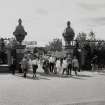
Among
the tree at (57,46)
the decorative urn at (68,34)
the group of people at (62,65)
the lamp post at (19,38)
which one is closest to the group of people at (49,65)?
the group of people at (62,65)

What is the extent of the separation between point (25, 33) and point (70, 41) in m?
4.64

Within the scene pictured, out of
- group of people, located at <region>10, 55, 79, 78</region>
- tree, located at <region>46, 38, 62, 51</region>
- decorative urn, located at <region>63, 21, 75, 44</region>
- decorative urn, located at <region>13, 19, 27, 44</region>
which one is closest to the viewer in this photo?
group of people, located at <region>10, 55, 79, 78</region>

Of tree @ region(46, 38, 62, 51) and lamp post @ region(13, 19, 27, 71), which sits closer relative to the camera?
lamp post @ region(13, 19, 27, 71)

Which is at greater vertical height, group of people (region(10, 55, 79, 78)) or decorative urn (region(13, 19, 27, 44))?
decorative urn (region(13, 19, 27, 44))

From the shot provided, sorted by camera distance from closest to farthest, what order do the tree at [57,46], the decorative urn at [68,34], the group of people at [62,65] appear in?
the group of people at [62,65]
the decorative urn at [68,34]
the tree at [57,46]

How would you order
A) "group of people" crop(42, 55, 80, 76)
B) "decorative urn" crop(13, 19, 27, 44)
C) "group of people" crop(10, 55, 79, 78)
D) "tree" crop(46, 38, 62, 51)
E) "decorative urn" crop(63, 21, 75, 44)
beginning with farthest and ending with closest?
"tree" crop(46, 38, 62, 51), "decorative urn" crop(63, 21, 75, 44), "decorative urn" crop(13, 19, 27, 44), "group of people" crop(42, 55, 80, 76), "group of people" crop(10, 55, 79, 78)

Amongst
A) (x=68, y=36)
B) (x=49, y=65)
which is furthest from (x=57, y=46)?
(x=49, y=65)

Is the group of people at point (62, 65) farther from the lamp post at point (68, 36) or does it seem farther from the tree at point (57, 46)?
the tree at point (57, 46)

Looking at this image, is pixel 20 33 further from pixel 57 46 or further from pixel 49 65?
pixel 57 46

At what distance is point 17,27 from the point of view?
2667 cm

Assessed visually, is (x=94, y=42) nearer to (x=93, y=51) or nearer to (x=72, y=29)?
(x=93, y=51)

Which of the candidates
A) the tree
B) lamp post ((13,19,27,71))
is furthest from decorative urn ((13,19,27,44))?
the tree

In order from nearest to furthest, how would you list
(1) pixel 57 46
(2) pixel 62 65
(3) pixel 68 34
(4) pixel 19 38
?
1. (2) pixel 62 65
2. (4) pixel 19 38
3. (3) pixel 68 34
4. (1) pixel 57 46

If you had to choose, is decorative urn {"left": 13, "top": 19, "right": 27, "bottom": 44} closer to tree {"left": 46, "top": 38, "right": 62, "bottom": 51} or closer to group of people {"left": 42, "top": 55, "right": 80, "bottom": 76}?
group of people {"left": 42, "top": 55, "right": 80, "bottom": 76}
